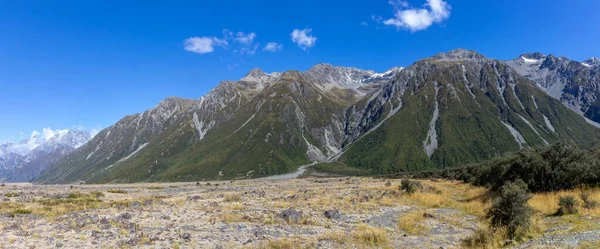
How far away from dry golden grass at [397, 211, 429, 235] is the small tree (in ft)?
15.1

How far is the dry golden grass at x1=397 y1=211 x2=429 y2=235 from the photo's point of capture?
77.5 ft

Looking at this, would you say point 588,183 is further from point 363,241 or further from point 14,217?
point 14,217

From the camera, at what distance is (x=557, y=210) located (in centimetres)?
2330

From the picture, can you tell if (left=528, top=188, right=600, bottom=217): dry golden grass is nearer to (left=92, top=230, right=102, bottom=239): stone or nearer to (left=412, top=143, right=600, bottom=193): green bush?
(left=412, top=143, right=600, bottom=193): green bush

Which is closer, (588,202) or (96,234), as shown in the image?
(96,234)

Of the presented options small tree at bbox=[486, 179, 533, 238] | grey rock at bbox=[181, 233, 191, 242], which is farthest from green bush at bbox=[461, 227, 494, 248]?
grey rock at bbox=[181, 233, 191, 242]

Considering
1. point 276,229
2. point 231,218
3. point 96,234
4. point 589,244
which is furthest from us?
point 231,218

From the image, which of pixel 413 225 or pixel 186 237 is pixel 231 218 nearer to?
pixel 186 237

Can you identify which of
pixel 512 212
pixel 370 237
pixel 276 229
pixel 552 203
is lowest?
pixel 370 237

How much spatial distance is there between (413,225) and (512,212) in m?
7.04

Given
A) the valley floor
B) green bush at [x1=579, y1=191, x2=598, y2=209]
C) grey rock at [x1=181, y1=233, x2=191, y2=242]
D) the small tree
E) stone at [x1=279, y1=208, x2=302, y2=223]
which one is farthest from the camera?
stone at [x1=279, y1=208, x2=302, y2=223]

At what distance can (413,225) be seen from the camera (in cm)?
2516

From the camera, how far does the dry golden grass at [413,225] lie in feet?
77.5

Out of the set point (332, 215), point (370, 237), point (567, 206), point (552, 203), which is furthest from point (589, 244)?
point (332, 215)
